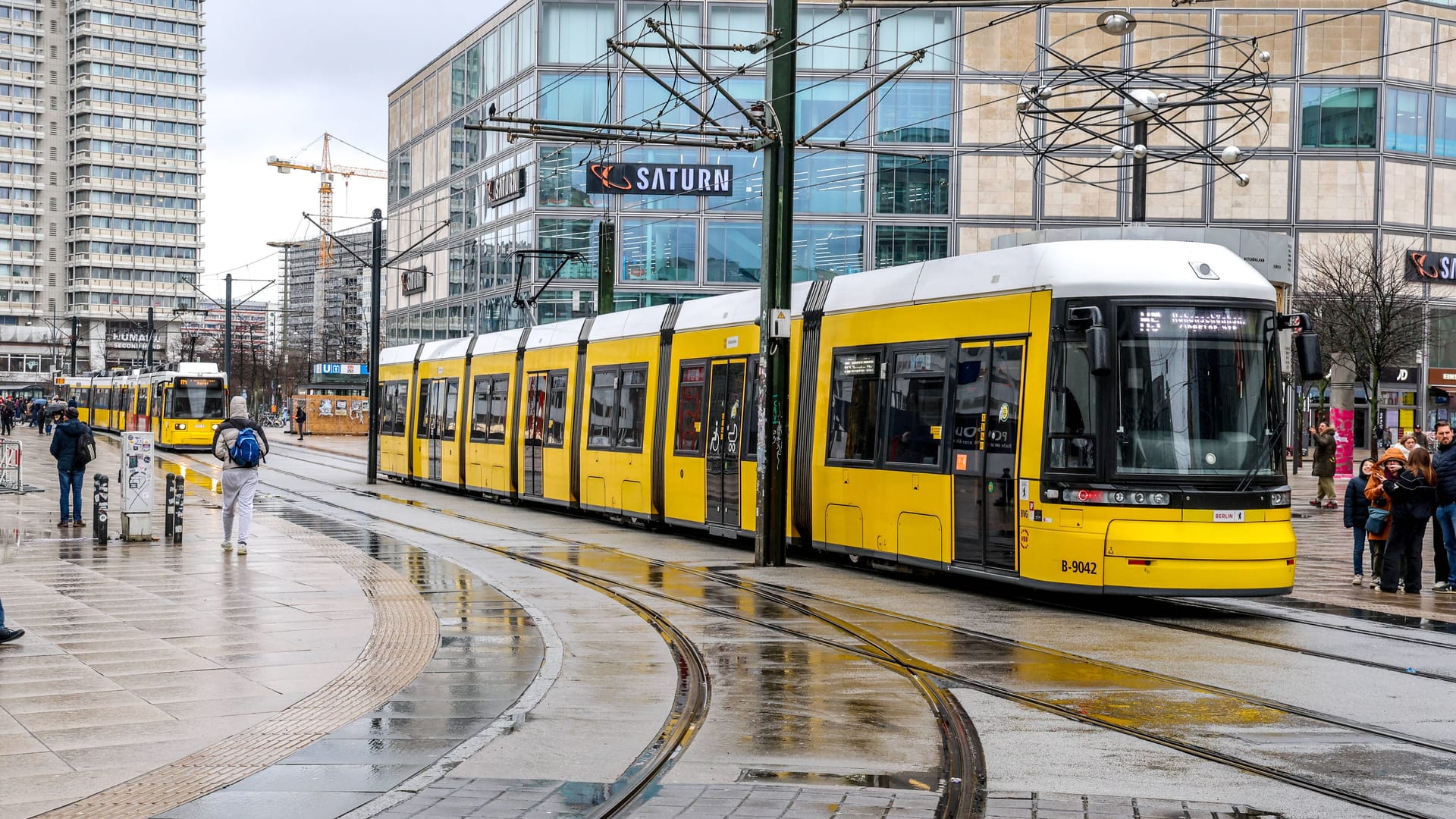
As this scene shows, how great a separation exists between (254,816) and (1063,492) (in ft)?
27.1

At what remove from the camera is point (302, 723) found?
797cm

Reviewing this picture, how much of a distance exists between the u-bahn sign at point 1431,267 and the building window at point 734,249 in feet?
79.2

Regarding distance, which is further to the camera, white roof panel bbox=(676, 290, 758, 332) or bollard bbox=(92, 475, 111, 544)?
white roof panel bbox=(676, 290, 758, 332)

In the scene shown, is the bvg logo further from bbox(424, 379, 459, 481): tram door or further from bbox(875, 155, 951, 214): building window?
bbox(875, 155, 951, 214): building window

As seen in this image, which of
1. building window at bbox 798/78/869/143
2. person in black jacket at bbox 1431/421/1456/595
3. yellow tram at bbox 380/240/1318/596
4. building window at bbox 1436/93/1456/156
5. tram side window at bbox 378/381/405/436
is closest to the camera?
yellow tram at bbox 380/240/1318/596

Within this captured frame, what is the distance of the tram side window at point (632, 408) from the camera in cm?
2186

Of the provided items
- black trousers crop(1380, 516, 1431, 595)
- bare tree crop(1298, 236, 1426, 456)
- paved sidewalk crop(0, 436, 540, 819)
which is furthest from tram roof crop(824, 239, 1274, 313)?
bare tree crop(1298, 236, 1426, 456)

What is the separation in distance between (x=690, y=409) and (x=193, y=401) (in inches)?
1422

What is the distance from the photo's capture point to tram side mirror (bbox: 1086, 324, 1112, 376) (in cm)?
1222

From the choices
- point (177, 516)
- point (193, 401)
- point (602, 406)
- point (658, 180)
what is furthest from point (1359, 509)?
point (193, 401)

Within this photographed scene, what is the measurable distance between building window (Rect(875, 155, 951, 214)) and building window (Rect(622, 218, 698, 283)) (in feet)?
23.9

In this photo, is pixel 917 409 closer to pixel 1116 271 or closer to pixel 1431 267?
pixel 1116 271

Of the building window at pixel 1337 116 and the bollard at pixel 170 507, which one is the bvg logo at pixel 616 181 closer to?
the bollard at pixel 170 507

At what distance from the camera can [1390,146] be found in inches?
2213
